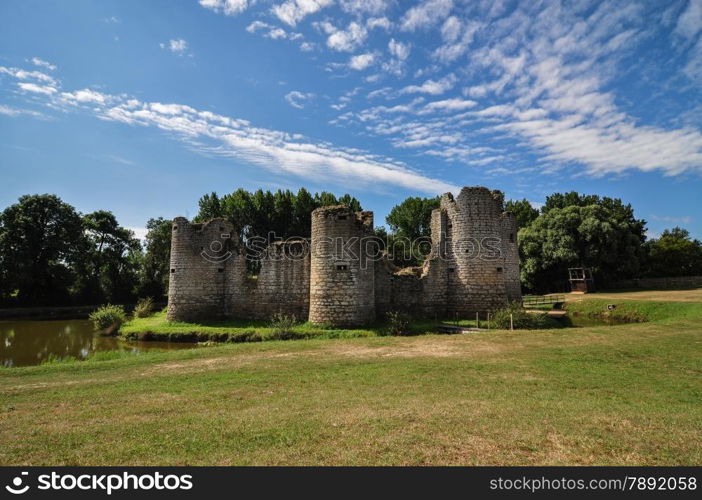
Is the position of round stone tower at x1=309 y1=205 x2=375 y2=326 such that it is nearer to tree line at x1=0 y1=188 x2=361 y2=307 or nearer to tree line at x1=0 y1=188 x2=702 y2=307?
tree line at x1=0 y1=188 x2=361 y2=307

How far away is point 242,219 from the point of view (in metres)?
47.1

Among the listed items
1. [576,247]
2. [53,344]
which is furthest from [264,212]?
[576,247]

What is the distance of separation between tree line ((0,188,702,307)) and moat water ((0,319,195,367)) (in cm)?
1434

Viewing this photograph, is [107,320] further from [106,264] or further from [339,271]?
[106,264]

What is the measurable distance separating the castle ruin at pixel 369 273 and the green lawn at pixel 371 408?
9.49 metres

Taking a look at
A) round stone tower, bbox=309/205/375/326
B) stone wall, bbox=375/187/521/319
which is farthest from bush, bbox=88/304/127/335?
A: stone wall, bbox=375/187/521/319

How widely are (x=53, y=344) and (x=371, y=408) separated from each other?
21318mm

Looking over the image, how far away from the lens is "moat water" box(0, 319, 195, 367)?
654 inches

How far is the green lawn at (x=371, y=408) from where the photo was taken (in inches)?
192

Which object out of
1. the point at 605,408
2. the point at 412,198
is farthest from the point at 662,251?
the point at 605,408

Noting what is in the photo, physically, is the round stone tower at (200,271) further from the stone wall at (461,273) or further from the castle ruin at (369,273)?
the stone wall at (461,273)

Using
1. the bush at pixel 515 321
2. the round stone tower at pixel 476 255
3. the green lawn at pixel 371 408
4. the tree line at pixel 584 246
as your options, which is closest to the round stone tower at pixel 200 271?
the green lawn at pixel 371 408

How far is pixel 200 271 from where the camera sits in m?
23.3

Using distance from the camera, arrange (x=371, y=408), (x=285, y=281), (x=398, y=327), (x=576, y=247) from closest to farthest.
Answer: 1. (x=371, y=408)
2. (x=398, y=327)
3. (x=285, y=281)
4. (x=576, y=247)
